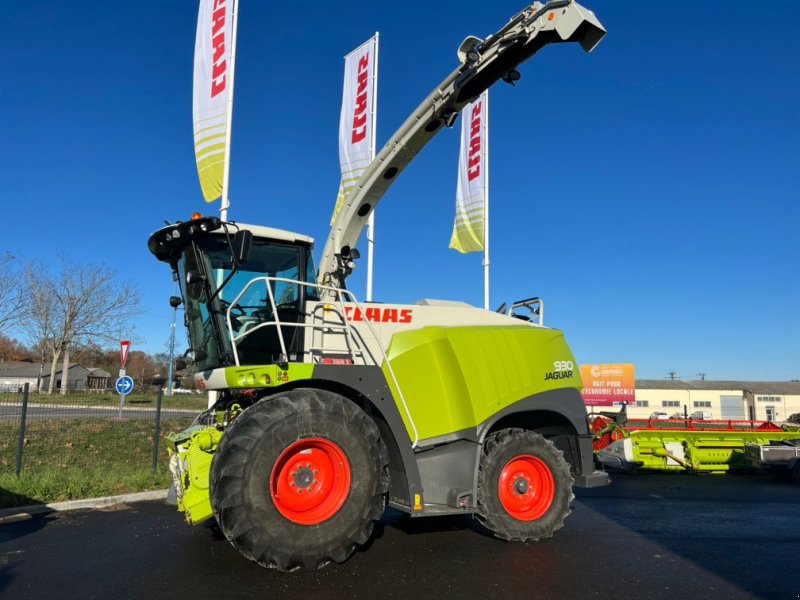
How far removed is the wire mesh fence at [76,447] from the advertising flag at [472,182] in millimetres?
8497

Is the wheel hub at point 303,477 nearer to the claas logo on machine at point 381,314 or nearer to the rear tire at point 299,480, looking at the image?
the rear tire at point 299,480

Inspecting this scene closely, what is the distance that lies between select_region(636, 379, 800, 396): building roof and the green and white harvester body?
56.1m

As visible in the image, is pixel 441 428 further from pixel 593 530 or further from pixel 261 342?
pixel 593 530

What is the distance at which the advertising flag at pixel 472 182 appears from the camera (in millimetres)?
15047

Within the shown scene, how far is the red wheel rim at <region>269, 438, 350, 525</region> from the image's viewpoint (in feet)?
14.6

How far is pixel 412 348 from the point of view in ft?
17.7

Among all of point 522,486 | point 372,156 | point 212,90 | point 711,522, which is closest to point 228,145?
point 212,90

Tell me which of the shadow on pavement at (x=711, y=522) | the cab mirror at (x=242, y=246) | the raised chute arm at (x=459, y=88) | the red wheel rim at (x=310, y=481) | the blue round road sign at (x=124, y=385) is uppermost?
the raised chute arm at (x=459, y=88)

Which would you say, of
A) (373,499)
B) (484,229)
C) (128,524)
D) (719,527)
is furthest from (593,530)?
(484,229)

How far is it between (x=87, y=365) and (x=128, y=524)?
8847cm

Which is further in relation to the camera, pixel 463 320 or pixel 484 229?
pixel 484 229

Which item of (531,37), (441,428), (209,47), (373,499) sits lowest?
(373,499)

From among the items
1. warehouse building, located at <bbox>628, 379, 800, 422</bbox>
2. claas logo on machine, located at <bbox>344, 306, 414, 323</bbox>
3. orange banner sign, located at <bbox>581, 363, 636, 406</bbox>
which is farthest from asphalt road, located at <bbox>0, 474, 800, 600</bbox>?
warehouse building, located at <bbox>628, 379, 800, 422</bbox>

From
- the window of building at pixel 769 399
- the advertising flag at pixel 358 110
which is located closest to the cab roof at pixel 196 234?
the advertising flag at pixel 358 110
